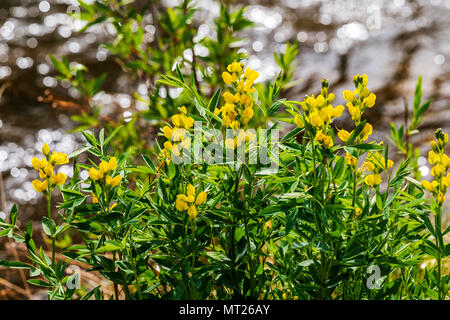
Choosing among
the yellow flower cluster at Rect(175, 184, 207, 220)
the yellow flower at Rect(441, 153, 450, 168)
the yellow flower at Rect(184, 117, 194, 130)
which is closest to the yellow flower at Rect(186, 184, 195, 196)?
the yellow flower cluster at Rect(175, 184, 207, 220)

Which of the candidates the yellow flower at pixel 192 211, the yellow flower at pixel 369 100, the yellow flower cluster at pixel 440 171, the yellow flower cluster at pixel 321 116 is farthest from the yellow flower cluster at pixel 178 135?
the yellow flower cluster at pixel 440 171

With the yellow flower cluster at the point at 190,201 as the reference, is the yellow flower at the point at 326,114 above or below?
above

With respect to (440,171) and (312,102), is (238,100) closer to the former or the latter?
(312,102)

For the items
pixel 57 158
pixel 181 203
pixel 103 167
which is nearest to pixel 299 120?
pixel 181 203

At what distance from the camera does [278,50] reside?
382cm

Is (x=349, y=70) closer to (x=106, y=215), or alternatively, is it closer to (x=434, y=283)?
(x=434, y=283)

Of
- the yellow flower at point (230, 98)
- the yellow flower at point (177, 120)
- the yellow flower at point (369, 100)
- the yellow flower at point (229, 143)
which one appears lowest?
the yellow flower at point (229, 143)

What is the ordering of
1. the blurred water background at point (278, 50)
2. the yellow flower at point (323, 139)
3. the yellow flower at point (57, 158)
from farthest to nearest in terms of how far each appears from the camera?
1. the blurred water background at point (278, 50)
2. the yellow flower at point (57, 158)
3. the yellow flower at point (323, 139)

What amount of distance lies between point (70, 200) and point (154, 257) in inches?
7.5

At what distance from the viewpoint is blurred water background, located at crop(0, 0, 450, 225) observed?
10.5ft

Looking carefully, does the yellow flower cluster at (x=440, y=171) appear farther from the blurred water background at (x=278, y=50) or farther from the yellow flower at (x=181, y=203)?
the blurred water background at (x=278, y=50)

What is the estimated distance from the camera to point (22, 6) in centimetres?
461

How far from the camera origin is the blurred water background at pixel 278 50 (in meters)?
3.19

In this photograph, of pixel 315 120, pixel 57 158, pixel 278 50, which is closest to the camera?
pixel 315 120
